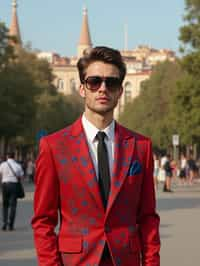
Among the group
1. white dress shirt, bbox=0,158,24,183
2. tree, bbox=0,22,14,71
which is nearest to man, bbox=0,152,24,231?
white dress shirt, bbox=0,158,24,183

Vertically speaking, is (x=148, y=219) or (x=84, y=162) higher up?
(x=84, y=162)

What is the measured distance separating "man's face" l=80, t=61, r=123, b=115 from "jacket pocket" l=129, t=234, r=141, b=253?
726 millimetres

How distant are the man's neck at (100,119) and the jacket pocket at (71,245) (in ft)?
2.17

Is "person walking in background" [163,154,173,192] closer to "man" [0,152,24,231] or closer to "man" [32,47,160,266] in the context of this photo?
"man" [0,152,24,231]

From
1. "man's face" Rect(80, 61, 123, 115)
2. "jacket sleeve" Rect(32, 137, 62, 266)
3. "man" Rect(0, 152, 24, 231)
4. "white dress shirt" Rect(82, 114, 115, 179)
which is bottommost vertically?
"man" Rect(0, 152, 24, 231)

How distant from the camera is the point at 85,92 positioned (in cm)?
579

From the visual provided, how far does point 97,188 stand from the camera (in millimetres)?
5539

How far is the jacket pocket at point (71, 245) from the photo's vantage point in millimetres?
5539

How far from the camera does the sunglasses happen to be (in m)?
5.68

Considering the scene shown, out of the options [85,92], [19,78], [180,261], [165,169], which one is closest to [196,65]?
[165,169]

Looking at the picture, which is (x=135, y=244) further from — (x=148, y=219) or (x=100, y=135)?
(x=100, y=135)

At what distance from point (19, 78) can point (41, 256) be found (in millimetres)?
63938

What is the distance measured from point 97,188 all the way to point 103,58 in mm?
748

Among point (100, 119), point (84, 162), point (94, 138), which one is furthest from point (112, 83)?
point (84, 162)
